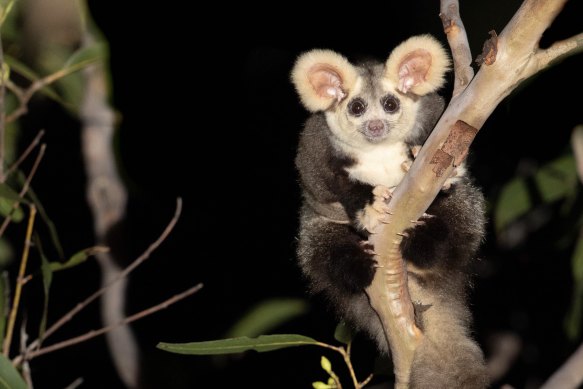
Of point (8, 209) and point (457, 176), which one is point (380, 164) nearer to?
point (457, 176)

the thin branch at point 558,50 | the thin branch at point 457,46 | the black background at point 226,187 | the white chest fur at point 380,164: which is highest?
the thin branch at point 558,50

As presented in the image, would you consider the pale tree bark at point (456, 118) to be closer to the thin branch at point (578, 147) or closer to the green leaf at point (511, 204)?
the thin branch at point (578, 147)

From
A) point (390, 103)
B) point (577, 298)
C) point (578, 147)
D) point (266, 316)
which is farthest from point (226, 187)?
point (578, 147)

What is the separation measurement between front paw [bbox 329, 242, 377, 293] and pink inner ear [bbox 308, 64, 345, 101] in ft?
2.17

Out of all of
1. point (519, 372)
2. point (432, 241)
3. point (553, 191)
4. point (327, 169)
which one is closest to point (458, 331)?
point (432, 241)

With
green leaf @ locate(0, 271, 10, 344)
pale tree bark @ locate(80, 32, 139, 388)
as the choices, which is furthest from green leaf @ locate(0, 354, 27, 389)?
pale tree bark @ locate(80, 32, 139, 388)

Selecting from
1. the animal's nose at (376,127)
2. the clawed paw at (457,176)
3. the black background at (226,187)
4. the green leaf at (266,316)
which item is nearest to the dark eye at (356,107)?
the animal's nose at (376,127)

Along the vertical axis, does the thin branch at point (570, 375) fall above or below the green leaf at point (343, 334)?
above

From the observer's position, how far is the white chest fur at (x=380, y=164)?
334 centimetres

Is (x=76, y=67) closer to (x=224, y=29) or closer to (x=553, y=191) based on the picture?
(x=553, y=191)

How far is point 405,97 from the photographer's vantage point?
3395 millimetres

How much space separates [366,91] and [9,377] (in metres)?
1.79

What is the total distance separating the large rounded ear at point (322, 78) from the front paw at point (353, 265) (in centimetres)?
64

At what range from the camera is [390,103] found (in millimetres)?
3379
